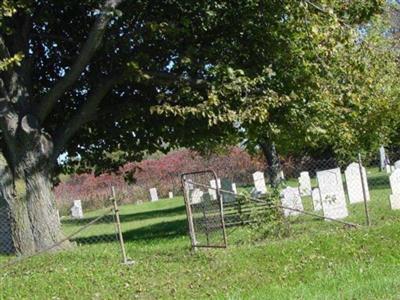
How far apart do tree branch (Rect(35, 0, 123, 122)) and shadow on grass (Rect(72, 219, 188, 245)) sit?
18.0 ft

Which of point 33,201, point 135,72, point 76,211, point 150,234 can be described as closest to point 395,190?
point 150,234

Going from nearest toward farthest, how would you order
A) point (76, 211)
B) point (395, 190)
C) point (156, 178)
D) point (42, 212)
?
point (42, 212)
point (395, 190)
point (76, 211)
point (156, 178)

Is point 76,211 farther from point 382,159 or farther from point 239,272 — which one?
point 239,272

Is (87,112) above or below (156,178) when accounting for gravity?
above

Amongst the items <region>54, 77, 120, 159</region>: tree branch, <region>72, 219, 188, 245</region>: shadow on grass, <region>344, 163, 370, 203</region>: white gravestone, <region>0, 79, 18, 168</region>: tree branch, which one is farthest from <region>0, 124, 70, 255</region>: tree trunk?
<region>344, 163, 370, 203</region>: white gravestone

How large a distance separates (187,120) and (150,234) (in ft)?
18.1

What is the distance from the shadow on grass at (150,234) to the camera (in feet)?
67.0

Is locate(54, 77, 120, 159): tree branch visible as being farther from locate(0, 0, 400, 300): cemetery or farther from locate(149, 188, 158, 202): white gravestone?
locate(149, 188, 158, 202): white gravestone

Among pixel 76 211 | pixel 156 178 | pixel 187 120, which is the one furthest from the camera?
pixel 156 178

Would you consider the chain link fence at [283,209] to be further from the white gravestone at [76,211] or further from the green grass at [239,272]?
the white gravestone at [76,211]

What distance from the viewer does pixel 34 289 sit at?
11297 millimetres

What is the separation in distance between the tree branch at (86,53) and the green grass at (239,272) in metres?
3.59

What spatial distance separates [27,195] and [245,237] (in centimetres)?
520

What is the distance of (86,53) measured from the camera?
1494 centimetres
